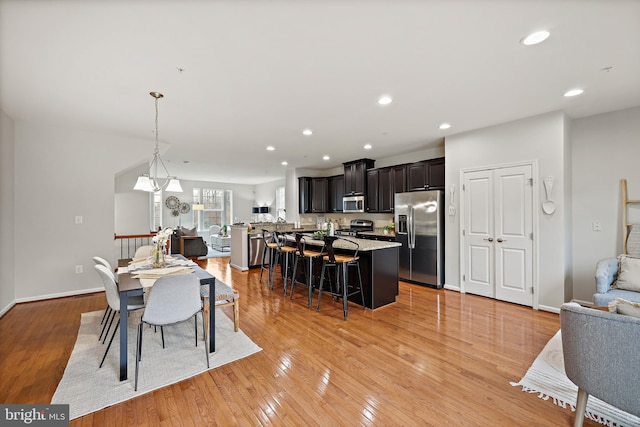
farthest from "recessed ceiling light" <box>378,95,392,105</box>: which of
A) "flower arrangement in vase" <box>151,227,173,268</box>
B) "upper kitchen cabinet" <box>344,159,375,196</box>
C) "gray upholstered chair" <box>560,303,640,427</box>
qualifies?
"upper kitchen cabinet" <box>344,159,375,196</box>

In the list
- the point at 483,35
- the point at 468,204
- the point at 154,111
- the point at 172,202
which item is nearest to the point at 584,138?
the point at 468,204

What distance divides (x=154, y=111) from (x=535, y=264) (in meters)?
5.53

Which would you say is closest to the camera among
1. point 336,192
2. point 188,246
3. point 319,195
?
point 188,246

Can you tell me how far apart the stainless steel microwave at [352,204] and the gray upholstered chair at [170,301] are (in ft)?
16.3

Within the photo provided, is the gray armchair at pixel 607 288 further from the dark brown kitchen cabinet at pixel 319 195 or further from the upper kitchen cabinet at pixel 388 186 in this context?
the dark brown kitchen cabinet at pixel 319 195

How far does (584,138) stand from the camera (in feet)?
12.6

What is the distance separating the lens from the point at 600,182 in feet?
12.1

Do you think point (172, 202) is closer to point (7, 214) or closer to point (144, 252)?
point (7, 214)

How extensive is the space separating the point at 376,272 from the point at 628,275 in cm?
273

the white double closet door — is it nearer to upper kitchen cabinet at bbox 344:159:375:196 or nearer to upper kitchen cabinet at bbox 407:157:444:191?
upper kitchen cabinet at bbox 407:157:444:191

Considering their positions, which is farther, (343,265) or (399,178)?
(399,178)

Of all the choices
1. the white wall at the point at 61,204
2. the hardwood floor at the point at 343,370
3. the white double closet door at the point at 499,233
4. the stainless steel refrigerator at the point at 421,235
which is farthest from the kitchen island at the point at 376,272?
the white wall at the point at 61,204

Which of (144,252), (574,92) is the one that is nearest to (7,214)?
(144,252)

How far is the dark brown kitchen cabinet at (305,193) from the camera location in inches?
321
